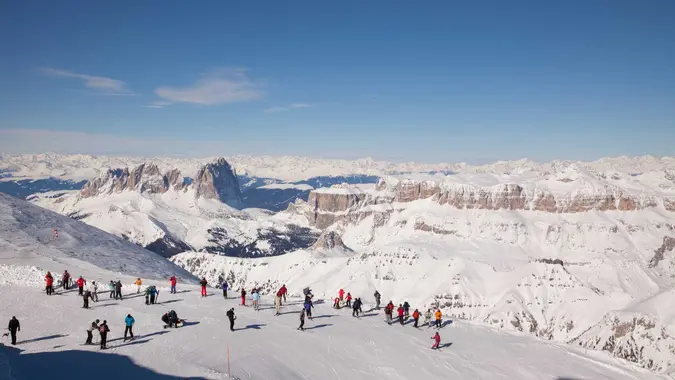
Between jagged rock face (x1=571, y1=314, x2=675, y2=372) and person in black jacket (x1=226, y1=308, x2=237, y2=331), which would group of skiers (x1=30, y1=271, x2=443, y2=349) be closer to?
person in black jacket (x1=226, y1=308, x2=237, y2=331)

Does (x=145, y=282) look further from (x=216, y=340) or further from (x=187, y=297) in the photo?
(x=216, y=340)

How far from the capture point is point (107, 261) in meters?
75.9

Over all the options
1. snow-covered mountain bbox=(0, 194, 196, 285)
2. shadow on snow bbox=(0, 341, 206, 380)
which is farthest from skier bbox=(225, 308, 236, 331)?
snow-covered mountain bbox=(0, 194, 196, 285)

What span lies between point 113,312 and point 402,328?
33241mm

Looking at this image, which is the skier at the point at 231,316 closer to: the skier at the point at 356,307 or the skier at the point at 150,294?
the skier at the point at 150,294

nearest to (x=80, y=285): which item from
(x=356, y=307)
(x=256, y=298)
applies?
(x=256, y=298)

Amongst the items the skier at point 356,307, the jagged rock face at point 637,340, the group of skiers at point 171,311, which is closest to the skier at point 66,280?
the group of skiers at point 171,311

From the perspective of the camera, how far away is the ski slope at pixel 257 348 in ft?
115

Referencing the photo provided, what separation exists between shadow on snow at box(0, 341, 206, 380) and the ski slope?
0.23ft

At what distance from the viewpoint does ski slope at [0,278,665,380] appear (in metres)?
35.0

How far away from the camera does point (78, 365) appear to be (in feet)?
110

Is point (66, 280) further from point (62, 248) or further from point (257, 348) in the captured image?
point (257, 348)

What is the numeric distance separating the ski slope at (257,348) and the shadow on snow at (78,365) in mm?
70

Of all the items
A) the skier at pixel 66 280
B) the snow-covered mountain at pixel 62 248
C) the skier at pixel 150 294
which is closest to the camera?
the skier at pixel 150 294
